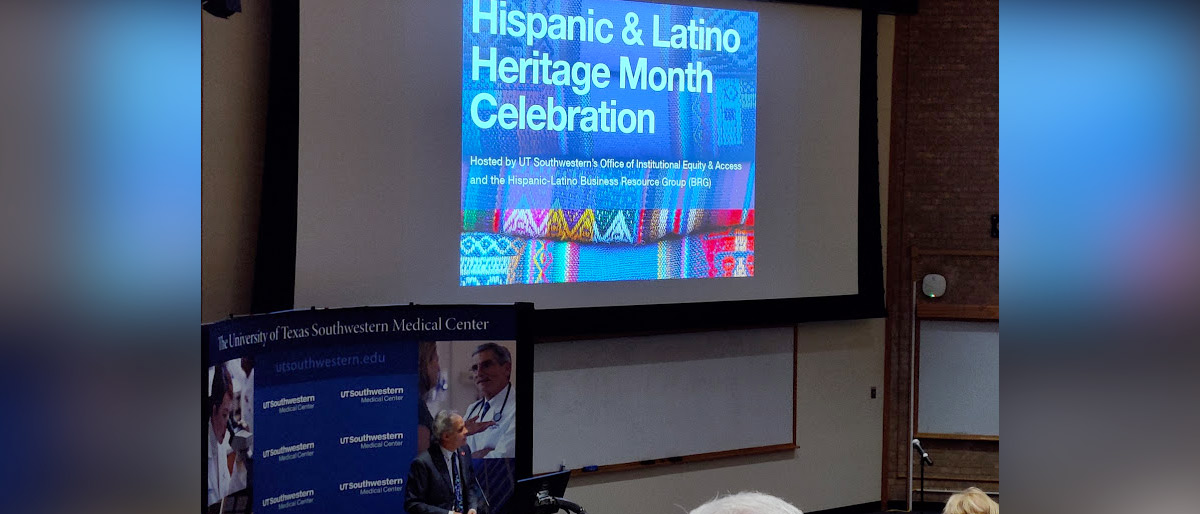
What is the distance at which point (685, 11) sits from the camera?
6.34 meters

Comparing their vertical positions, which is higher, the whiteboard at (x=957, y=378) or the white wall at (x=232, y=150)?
the white wall at (x=232, y=150)

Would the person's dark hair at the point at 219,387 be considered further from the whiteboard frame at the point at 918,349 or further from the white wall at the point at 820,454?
the whiteboard frame at the point at 918,349

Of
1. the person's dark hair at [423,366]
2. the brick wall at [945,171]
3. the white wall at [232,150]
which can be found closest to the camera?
the person's dark hair at [423,366]

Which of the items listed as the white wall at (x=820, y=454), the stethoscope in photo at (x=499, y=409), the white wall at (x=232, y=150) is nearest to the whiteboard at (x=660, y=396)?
the white wall at (x=820, y=454)

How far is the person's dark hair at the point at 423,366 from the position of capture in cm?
475

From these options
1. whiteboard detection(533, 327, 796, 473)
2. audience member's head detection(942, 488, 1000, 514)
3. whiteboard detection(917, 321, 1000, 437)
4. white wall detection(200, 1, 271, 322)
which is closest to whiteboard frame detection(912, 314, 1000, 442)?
whiteboard detection(917, 321, 1000, 437)

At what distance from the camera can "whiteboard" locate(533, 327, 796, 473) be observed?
6367 millimetres

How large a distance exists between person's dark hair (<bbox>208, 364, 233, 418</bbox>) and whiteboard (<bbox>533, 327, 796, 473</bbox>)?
243 centimetres

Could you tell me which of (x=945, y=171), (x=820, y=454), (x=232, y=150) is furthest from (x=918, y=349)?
(x=232, y=150)

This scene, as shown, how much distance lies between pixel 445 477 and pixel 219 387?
117 centimetres

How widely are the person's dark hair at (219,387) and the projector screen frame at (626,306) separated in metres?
1.21
